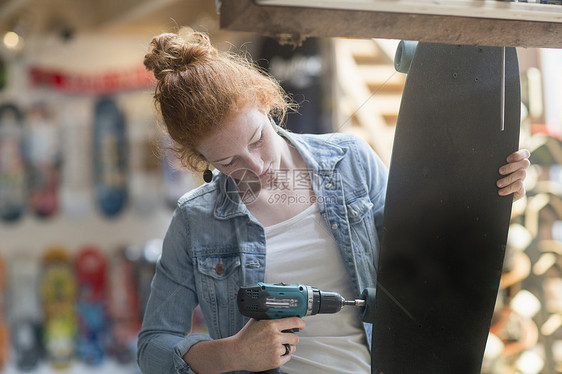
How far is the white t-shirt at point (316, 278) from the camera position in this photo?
120cm

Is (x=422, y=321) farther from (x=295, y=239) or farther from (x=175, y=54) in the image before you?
(x=175, y=54)

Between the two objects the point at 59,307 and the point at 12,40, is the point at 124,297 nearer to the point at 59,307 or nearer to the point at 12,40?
the point at 59,307

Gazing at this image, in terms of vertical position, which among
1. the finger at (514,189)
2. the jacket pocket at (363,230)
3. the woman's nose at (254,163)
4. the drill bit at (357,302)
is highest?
the woman's nose at (254,163)

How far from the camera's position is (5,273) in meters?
3.47

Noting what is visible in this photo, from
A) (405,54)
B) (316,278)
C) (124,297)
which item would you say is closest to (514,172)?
(405,54)

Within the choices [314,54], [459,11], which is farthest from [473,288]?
[314,54]

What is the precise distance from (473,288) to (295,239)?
378 mm

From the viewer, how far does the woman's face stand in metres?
1.14

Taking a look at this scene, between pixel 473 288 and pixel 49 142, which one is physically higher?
pixel 49 142

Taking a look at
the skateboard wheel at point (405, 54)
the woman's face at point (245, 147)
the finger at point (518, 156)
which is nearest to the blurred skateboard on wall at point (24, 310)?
the woman's face at point (245, 147)

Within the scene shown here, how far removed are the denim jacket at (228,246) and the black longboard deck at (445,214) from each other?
0.06 m

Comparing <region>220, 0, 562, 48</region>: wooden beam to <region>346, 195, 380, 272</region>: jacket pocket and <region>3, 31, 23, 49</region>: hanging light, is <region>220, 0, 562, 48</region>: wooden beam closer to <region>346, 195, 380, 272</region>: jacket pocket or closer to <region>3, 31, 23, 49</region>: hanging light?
<region>346, 195, 380, 272</region>: jacket pocket

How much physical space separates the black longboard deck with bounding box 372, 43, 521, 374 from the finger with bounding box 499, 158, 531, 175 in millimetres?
14

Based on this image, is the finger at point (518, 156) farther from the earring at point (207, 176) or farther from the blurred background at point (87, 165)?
the blurred background at point (87, 165)
